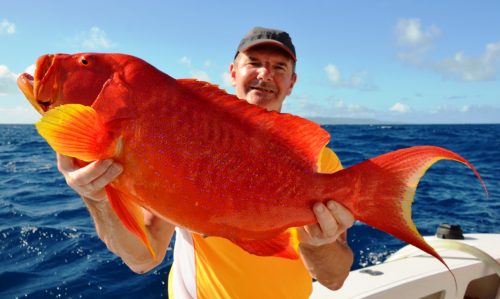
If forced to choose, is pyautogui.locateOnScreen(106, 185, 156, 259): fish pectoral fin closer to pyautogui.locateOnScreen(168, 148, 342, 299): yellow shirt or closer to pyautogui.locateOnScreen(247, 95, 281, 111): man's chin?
pyautogui.locateOnScreen(168, 148, 342, 299): yellow shirt

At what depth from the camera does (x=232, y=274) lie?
2609 mm

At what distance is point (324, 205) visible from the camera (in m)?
1.75

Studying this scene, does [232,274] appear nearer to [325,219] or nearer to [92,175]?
[325,219]

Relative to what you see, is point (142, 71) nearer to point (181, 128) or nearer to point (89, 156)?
point (181, 128)

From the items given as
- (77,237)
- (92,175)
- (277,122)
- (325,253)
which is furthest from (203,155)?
(77,237)

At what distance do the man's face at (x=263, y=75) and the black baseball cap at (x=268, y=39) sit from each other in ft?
0.19

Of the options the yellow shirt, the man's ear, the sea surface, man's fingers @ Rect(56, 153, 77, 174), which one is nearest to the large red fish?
man's fingers @ Rect(56, 153, 77, 174)

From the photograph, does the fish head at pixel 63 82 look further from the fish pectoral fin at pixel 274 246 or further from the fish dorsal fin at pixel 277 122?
the fish pectoral fin at pixel 274 246

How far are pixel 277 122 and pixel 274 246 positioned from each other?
566mm

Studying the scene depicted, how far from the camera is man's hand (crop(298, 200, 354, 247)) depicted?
5.74ft

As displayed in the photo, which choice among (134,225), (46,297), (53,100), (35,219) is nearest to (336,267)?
(134,225)

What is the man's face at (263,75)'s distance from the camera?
3.21 meters

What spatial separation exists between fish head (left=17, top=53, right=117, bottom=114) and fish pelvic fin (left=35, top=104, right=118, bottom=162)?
0.45 ft

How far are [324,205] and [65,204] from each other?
9573 millimetres
